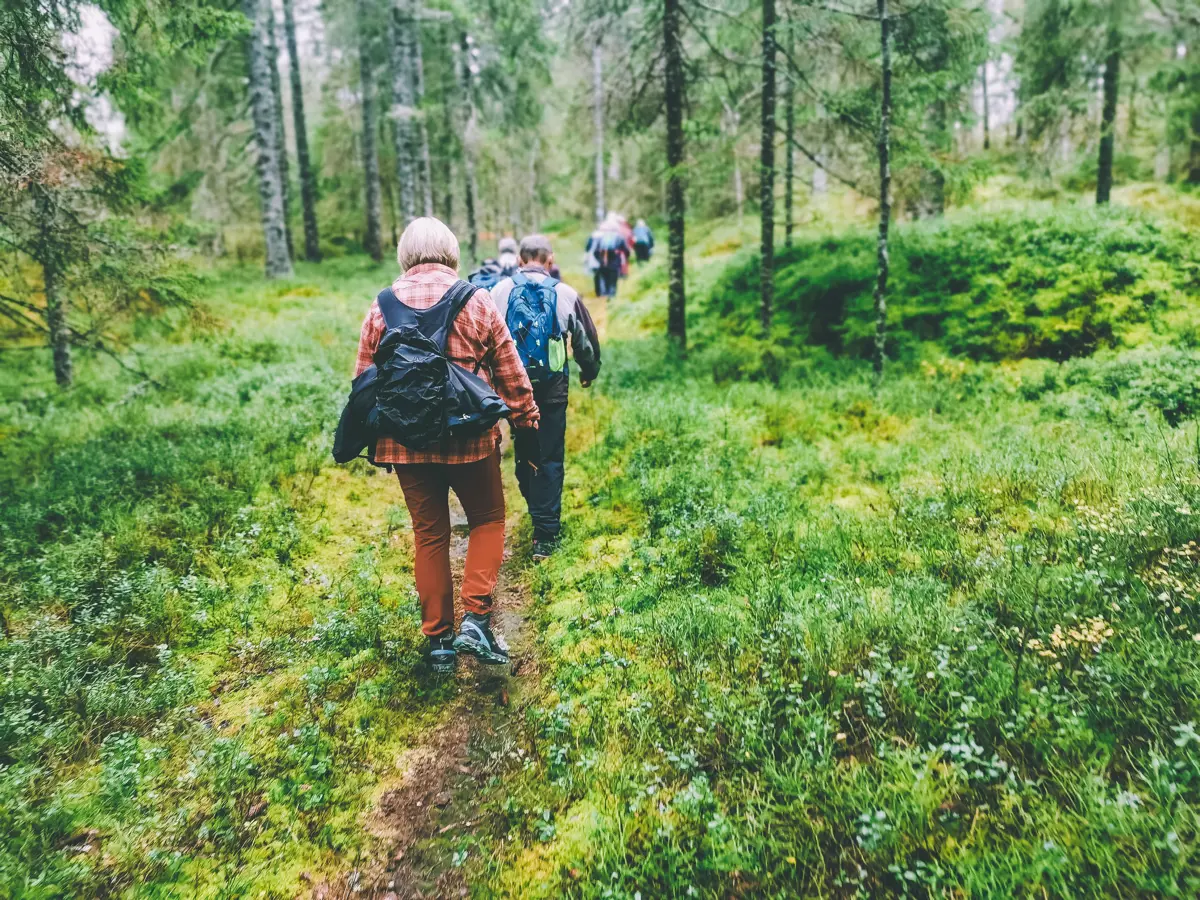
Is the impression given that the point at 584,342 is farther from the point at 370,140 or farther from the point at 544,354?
the point at 370,140

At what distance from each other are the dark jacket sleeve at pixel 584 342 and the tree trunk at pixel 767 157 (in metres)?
5.77

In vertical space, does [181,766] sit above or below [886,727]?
below

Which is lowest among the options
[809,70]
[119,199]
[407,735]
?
[407,735]

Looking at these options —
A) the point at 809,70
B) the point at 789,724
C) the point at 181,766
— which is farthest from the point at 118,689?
the point at 809,70

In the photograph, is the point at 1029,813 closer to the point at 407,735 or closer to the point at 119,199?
the point at 407,735

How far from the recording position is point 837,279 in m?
11.3

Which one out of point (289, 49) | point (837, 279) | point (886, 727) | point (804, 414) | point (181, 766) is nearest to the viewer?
point (886, 727)

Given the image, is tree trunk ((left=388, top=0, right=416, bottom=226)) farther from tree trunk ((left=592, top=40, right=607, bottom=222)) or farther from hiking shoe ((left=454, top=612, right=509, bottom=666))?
hiking shoe ((left=454, top=612, right=509, bottom=666))

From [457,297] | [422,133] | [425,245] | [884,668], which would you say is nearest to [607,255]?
[422,133]

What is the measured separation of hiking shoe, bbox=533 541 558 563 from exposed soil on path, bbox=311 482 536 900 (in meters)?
1.09

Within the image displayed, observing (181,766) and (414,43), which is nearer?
(181,766)

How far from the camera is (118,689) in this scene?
3.84 metres

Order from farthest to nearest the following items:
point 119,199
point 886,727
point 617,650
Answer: point 119,199 → point 617,650 → point 886,727

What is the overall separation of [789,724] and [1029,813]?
103 cm
